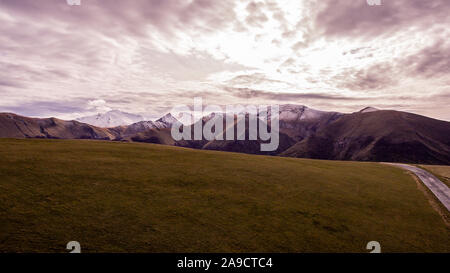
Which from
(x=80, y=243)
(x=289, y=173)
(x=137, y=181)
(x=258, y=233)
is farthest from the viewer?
(x=289, y=173)

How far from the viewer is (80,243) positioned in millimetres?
15203

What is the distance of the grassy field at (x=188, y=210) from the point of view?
655 inches

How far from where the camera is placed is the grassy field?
1664cm

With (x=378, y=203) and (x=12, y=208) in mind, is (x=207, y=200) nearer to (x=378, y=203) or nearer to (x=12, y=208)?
(x=12, y=208)

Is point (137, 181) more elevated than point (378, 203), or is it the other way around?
point (137, 181)

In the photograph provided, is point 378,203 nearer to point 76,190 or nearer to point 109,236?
point 109,236

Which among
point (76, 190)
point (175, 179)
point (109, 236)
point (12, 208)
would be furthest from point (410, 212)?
point (12, 208)

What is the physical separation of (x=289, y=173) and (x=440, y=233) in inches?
787

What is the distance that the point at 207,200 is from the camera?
24.5 metres

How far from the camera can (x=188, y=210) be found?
2172 cm
